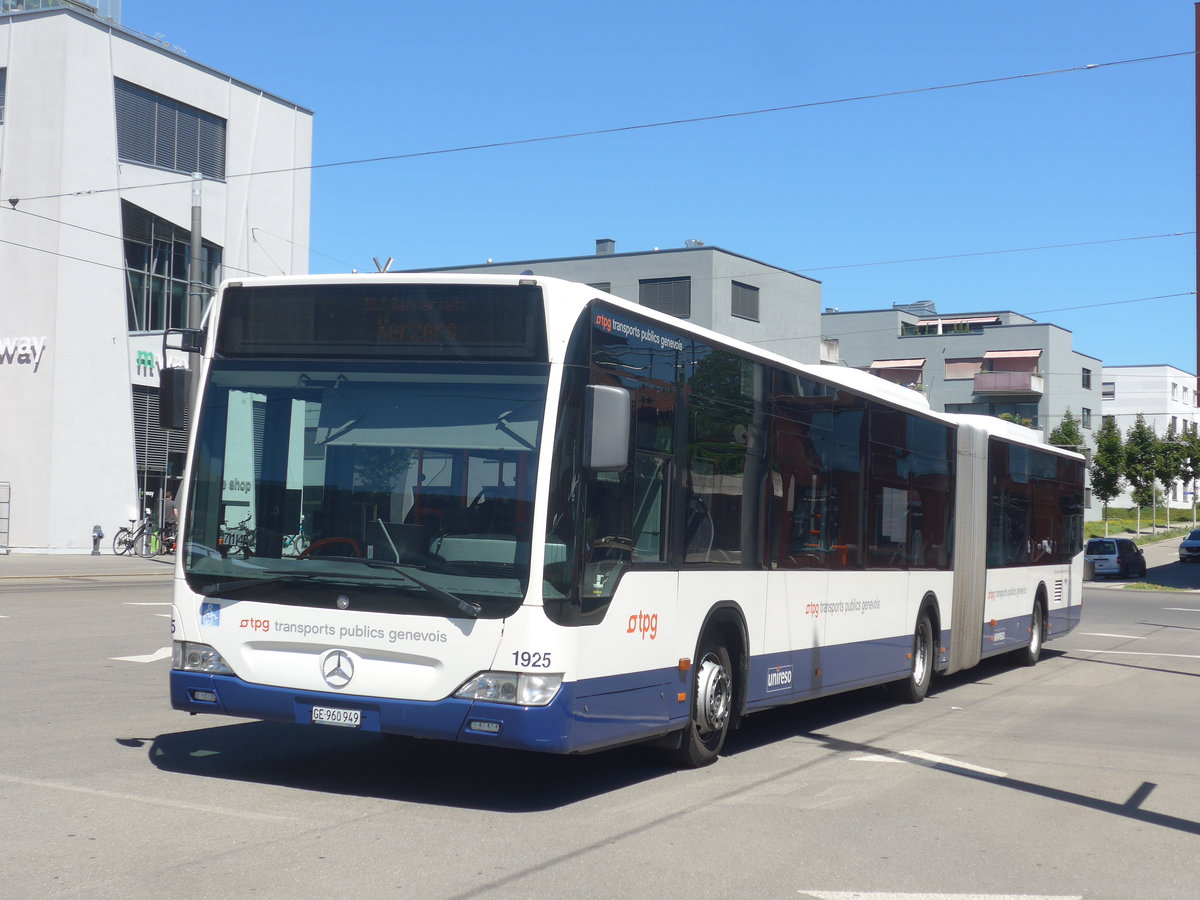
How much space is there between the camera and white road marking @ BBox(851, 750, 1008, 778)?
9.51 metres

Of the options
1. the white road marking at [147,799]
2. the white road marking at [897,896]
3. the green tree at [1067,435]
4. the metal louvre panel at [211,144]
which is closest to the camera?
the white road marking at [897,896]

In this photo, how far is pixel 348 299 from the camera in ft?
25.8

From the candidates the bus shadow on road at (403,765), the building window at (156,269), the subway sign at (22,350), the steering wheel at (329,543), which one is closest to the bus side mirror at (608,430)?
the steering wheel at (329,543)

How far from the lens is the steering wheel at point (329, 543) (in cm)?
752

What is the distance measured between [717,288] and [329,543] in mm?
55550

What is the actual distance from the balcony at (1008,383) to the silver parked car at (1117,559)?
32329 mm

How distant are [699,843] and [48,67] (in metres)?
35.4

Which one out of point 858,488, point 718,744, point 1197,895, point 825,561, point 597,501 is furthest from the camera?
point 858,488

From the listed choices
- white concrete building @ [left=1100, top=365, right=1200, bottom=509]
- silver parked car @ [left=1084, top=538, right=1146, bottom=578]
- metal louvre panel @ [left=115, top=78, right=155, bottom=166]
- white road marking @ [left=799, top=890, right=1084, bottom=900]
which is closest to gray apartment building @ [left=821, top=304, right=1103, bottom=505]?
white concrete building @ [left=1100, top=365, right=1200, bottom=509]

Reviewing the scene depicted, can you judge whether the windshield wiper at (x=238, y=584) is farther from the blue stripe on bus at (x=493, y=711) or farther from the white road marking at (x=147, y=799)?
the white road marking at (x=147, y=799)

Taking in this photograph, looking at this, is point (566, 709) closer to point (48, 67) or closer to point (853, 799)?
point (853, 799)

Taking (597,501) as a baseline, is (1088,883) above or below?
below

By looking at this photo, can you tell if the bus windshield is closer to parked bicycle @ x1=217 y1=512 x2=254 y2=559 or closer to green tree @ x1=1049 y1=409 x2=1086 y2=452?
parked bicycle @ x1=217 y1=512 x2=254 y2=559

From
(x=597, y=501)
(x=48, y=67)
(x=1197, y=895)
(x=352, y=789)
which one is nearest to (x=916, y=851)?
(x=1197, y=895)
